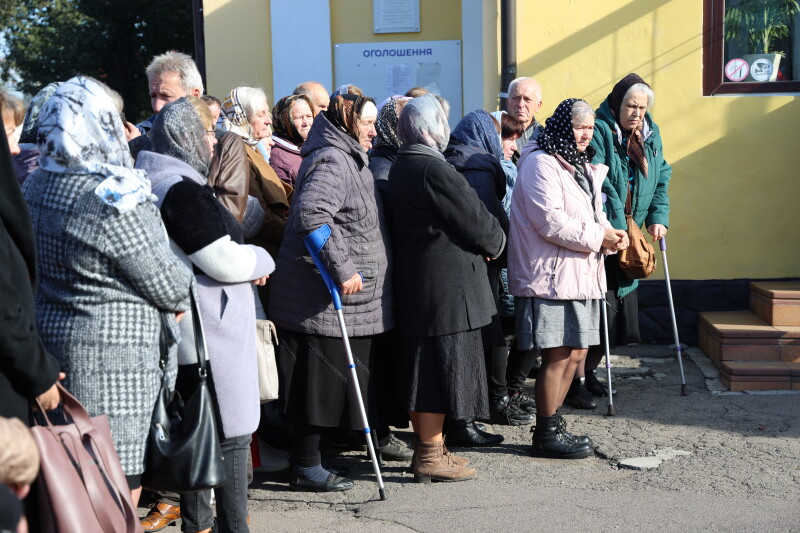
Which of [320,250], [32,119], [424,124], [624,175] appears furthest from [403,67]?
[320,250]

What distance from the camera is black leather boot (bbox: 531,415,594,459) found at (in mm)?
5305

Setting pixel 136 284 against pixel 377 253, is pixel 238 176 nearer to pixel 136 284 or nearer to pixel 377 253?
pixel 377 253

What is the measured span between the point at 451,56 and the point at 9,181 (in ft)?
23.4

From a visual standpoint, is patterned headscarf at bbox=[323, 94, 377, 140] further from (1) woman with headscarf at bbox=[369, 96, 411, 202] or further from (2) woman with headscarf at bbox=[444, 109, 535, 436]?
(2) woman with headscarf at bbox=[444, 109, 535, 436]

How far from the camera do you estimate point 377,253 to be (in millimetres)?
4875

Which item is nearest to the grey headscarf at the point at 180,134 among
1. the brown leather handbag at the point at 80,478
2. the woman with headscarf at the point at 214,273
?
the woman with headscarf at the point at 214,273

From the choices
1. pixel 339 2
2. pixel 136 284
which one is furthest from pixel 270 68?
pixel 136 284

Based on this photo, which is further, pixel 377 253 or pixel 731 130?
pixel 731 130

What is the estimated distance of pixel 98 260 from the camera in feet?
10.0

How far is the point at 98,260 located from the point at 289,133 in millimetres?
3061

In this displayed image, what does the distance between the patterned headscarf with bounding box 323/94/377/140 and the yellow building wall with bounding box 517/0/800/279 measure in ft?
10.6

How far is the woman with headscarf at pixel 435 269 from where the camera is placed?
15.7ft

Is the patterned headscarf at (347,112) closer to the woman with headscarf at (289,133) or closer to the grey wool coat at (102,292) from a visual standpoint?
the woman with headscarf at (289,133)

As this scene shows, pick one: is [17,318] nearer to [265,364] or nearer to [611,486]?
[265,364]
